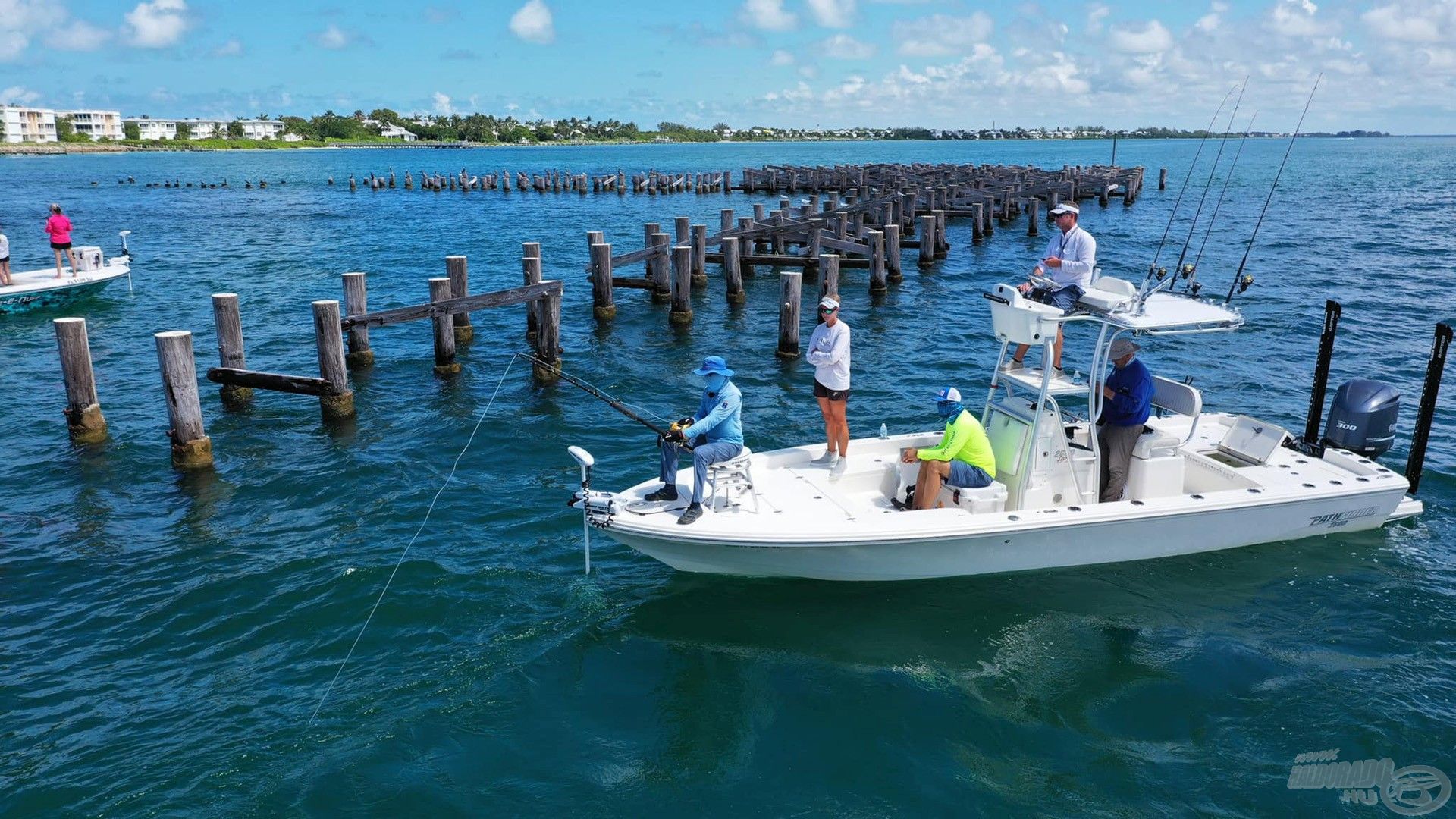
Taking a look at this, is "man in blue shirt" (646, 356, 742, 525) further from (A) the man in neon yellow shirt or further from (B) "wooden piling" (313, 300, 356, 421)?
(B) "wooden piling" (313, 300, 356, 421)

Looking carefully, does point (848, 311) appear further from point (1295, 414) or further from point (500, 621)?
point (500, 621)

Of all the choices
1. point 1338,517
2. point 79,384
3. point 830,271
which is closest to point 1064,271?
point 1338,517

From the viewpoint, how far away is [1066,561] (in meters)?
9.72

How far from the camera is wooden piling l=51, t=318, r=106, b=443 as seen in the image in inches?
499

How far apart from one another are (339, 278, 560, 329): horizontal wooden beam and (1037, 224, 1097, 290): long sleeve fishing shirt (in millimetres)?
9101

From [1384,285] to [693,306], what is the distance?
66.6ft

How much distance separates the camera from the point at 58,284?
75.7 feet

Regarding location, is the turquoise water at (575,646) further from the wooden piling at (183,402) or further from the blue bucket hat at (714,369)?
the blue bucket hat at (714,369)

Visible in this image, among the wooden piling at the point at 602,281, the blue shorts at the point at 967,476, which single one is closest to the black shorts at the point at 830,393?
the blue shorts at the point at 967,476

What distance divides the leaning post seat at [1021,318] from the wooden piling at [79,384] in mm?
11814

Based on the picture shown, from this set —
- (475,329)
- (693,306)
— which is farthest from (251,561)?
(693,306)

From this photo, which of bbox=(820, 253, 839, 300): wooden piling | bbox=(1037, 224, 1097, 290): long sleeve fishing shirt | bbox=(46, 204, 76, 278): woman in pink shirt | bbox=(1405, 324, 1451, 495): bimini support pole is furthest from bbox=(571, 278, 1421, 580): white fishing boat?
bbox=(46, 204, 76, 278): woman in pink shirt

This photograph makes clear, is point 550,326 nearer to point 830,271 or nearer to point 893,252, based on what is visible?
point 830,271

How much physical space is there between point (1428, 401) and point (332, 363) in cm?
1494
